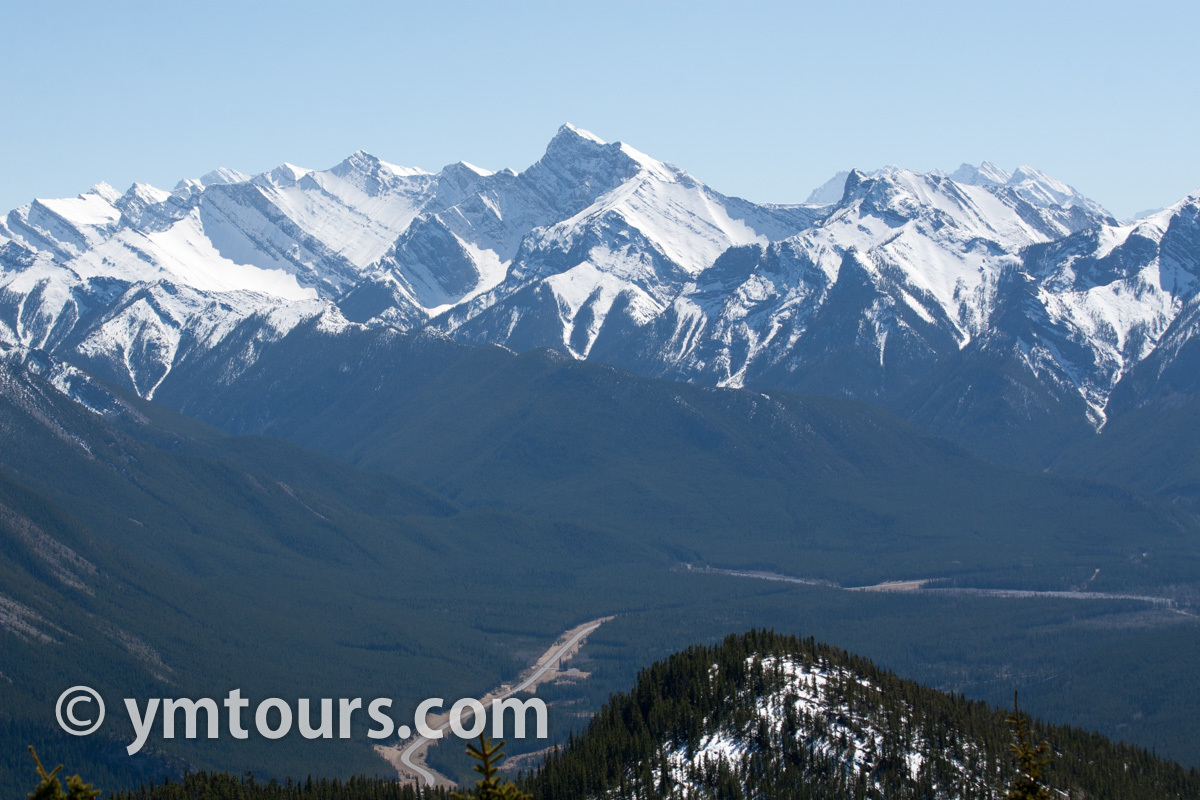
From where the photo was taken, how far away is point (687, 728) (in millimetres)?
156750

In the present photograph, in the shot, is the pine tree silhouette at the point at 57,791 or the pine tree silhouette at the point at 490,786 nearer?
the pine tree silhouette at the point at 490,786

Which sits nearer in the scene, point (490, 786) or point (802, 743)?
point (490, 786)

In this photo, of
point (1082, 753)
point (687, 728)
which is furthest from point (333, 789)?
point (1082, 753)

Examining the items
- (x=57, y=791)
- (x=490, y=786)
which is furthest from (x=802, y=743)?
(x=57, y=791)

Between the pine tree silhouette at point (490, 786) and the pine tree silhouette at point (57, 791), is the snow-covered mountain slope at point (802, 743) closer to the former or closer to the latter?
the pine tree silhouette at point (490, 786)

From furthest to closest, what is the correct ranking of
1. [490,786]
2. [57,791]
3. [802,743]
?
[802,743] < [57,791] < [490,786]

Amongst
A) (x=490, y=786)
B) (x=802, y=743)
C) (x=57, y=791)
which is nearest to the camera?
(x=490, y=786)

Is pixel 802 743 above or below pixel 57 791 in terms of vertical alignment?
above

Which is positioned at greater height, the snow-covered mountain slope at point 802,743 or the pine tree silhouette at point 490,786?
the snow-covered mountain slope at point 802,743

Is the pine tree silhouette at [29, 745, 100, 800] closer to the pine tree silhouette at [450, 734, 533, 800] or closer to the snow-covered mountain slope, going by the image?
the pine tree silhouette at [450, 734, 533, 800]

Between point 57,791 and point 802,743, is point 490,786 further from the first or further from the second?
point 802,743

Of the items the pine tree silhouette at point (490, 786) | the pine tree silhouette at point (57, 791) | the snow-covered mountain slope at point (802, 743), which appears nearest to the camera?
the pine tree silhouette at point (490, 786)

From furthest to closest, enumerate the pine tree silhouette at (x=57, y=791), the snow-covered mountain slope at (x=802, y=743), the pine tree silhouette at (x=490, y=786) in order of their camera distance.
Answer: the snow-covered mountain slope at (x=802, y=743) → the pine tree silhouette at (x=57, y=791) → the pine tree silhouette at (x=490, y=786)

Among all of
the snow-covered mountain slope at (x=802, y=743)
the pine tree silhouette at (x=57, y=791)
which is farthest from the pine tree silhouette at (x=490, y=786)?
the snow-covered mountain slope at (x=802, y=743)
